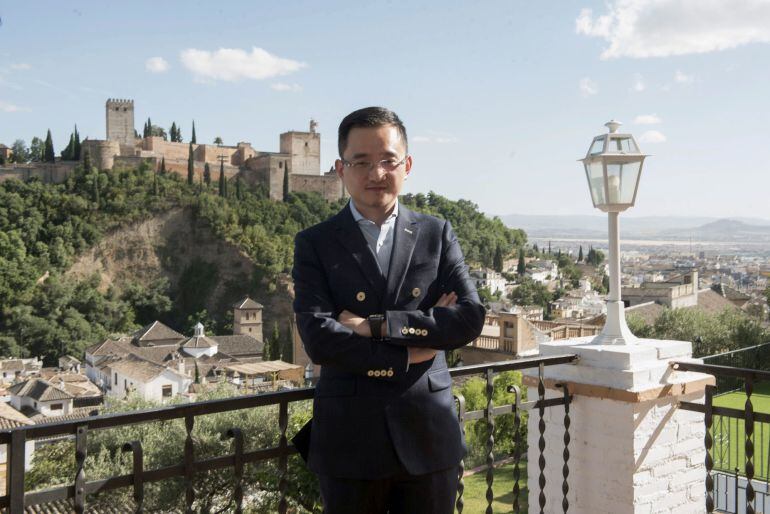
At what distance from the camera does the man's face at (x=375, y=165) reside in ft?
6.90

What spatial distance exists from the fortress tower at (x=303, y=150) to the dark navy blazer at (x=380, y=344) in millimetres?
67354

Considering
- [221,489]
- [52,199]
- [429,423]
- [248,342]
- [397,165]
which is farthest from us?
[52,199]

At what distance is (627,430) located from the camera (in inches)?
129

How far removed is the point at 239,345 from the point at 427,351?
4957cm

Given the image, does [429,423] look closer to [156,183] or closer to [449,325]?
[449,325]

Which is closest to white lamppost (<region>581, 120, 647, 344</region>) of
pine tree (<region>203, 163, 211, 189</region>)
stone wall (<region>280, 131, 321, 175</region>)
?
pine tree (<region>203, 163, 211, 189</region>)

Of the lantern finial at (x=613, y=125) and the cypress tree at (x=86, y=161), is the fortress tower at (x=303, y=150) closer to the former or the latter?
the cypress tree at (x=86, y=161)

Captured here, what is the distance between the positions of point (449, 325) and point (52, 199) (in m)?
61.9

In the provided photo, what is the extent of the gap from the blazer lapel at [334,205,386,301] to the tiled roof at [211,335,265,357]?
48.1 m

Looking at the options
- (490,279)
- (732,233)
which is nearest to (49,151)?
(490,279)

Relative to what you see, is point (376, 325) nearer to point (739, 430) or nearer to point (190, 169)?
point (739, 430)

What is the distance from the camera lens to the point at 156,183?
6059 centimetres

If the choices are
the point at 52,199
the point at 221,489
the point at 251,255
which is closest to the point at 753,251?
the point at 251,255

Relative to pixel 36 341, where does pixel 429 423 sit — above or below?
above
